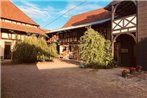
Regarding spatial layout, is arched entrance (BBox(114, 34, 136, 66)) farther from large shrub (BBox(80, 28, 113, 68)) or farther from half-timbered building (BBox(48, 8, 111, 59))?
half-timbered building (BBox(48, 8, 111, 59))

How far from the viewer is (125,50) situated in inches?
714

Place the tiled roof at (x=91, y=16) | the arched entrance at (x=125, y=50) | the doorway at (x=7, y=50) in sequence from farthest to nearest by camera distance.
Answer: the doorway at (x=7, y=50) → the tiled roof at (x=91, y=16) → the arched entrance at (x=125, y=50)

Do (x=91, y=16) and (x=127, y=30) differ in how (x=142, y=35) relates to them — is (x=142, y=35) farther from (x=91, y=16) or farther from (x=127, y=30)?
(x=91, y=16)

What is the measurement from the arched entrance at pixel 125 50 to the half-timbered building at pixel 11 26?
11729 millimetres

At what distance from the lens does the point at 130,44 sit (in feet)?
57.7

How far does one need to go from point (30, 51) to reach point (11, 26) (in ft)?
29.3

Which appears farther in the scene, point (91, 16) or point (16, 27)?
point (16, 27)

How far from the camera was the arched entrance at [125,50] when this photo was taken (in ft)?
57.4

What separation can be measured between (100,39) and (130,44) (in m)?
3.17

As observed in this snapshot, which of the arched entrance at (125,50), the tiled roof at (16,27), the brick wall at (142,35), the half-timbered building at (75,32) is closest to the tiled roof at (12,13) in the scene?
the tiled roof at (16,27)

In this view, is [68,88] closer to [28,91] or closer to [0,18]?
[28,91]

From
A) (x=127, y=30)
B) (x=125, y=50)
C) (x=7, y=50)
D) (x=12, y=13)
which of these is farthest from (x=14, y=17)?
(x=127, y=30)

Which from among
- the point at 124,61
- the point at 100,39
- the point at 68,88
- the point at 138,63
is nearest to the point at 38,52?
the point at 100,39

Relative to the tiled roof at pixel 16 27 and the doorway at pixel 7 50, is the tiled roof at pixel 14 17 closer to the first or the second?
the tiled roof at pixel 16 27
